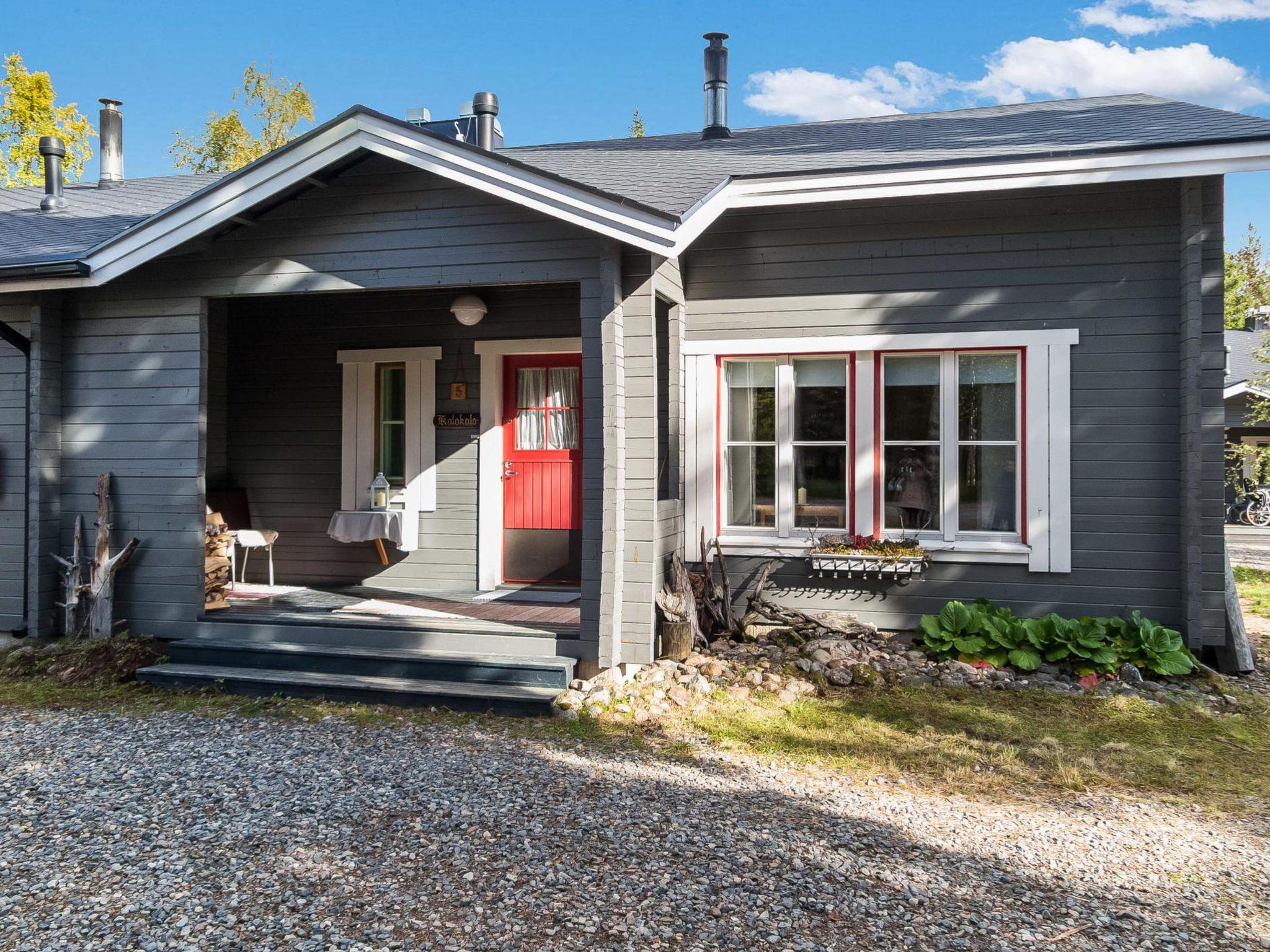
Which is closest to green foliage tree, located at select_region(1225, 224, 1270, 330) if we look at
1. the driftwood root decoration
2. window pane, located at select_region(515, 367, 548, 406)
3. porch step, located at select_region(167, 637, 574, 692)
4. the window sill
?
the window sill

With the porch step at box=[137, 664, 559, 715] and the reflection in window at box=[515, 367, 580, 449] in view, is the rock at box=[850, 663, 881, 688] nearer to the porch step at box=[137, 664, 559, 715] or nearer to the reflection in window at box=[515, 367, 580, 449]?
the porch step at box=[137, 664, 559, 715]

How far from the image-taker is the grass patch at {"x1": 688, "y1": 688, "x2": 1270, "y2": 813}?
414 centimetres

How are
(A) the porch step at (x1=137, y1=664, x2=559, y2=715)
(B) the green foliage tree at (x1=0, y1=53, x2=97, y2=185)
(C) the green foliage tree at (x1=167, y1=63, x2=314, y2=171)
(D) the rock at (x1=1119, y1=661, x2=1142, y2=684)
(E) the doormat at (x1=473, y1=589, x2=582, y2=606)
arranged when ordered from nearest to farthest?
1. (A) the porch step at (x1=137, y1=664, x2=559, y2=715)
2. (D) the rock at (x1=1119, y1=661, x2=1142, y2=684)
3. (E) the doormat at (x1=473, y1=589, x2=582, y2=606)
4. (B) the green foliage tree at (x1=0, y1=53, x2=97, y2=185)
5. (C) the green foliage tree at (x1=167, y1=63, x2=314, y2=171)

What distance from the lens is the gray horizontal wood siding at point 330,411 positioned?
751 centimetres

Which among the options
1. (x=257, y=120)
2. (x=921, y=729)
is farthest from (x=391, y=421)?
(x=257, y=120)

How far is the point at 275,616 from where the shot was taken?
612 centimetres

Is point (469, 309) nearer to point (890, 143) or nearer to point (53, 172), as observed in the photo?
point (890, 143)

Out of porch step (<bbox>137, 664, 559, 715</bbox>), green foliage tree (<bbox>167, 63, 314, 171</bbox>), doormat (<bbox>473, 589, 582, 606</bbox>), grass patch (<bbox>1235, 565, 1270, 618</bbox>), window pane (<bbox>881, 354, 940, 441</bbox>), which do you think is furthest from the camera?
green foliage tree (<bbox>167, 63, 314, 171</bbox>)

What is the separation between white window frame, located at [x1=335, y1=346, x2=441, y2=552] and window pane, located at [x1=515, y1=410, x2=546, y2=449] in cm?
67

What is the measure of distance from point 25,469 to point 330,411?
7.22 feet

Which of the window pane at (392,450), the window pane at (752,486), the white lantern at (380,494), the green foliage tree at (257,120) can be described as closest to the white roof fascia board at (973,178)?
the window pane at (752,486)

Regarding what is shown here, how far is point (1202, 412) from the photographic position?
224 inches

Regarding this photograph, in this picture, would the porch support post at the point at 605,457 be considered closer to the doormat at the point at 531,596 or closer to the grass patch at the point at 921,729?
the grass patch at the point at 921,729

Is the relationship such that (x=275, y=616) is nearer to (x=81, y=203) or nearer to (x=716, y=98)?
(x=81, y=203)
